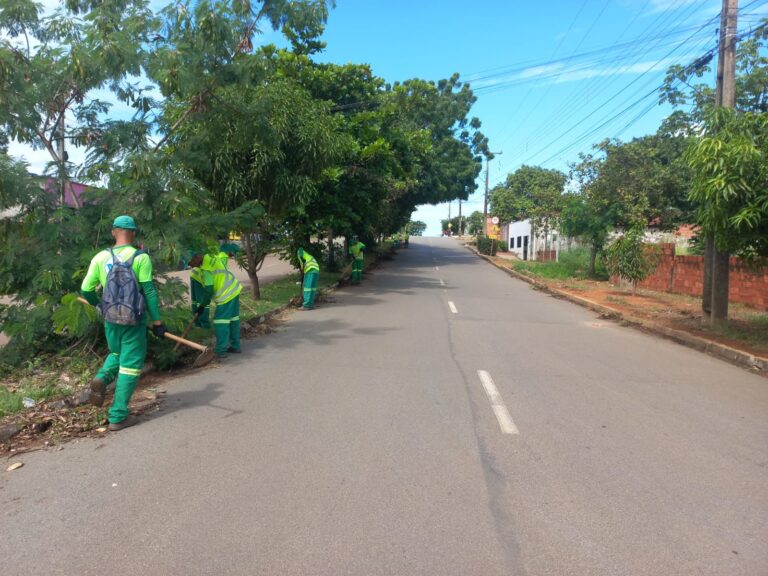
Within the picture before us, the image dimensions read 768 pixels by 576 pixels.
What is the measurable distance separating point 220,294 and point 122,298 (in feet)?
10.9

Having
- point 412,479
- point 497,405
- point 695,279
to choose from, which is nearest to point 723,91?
point 695,279

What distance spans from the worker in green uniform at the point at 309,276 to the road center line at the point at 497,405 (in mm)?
7325

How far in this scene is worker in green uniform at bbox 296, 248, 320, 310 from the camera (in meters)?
14.4

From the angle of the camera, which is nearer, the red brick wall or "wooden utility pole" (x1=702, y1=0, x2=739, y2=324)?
"wooden utility pole" (x1=702, y1=0, x2=739, y2=324)

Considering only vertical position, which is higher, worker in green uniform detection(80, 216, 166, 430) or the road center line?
worker in green uniform detection(80, 216, 166, 430)

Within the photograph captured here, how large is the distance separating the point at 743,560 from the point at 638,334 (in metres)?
9.30

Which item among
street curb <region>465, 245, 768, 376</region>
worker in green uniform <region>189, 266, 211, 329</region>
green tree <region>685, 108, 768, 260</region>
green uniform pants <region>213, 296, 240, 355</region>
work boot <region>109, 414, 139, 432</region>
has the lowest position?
street curb <region>465, 245, 768, 376</region>

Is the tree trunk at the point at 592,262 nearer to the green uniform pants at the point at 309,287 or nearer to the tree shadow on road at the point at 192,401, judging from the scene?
the green uniform pants at the point at 309,287

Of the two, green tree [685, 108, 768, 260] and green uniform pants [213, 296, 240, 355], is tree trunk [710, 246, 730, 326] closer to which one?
green tree [685, 108, 768, 260]

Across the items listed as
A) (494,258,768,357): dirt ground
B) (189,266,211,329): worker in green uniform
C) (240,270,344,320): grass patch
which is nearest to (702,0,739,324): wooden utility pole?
(494,258,768,357): dirt ground

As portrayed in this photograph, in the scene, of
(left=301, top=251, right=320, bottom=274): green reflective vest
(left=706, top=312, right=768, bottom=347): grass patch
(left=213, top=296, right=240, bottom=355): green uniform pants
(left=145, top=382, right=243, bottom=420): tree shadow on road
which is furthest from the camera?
(left=301, top=251, right=320, bottom=274): green reflective vest

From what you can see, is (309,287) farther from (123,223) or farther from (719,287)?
(123,223)

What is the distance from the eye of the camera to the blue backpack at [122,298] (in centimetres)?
539

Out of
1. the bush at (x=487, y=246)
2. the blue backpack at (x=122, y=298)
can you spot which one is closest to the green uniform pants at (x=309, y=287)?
the blue backpack at (x=122, y=298)
